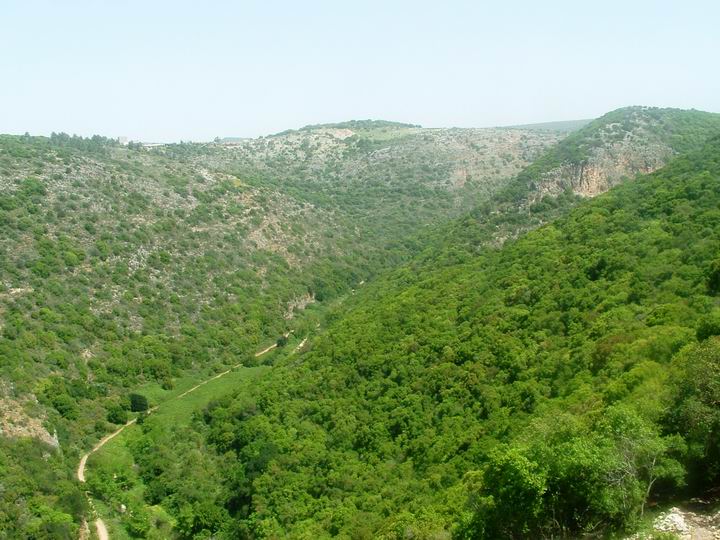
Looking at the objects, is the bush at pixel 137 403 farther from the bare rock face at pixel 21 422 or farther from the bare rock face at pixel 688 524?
the bare rock face at pixel 688 524

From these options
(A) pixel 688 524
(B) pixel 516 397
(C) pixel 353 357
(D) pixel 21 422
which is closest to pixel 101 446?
(D) pixel 21 422

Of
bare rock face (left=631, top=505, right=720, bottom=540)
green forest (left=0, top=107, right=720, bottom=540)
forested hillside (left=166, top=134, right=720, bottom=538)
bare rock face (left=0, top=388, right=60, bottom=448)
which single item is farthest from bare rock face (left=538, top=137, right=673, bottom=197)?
bare rock face (left=631, top=505, right=720, bottom=540)

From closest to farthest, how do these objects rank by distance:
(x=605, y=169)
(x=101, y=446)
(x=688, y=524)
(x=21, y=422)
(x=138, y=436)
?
1. (x=688, y=524)
2. (x=21, y=422)
3. (x=101, y=446)
4. (x=138, y=436)
5. (x=605, y=169)

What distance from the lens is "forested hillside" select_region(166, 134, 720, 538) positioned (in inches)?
725

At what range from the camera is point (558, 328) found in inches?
1571

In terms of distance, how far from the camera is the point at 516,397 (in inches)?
1380

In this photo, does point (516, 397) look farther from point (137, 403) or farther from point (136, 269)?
point (136, 269)

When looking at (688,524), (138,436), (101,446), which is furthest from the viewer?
(138,436)

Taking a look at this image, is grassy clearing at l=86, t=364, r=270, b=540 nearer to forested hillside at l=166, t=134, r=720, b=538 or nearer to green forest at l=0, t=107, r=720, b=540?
green forest at l=0, t=107, r=720, b=540

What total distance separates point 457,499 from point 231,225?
2492 inches

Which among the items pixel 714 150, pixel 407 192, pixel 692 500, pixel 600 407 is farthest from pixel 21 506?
pixel 407 192

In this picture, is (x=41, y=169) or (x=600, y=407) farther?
(x=41, y=169)

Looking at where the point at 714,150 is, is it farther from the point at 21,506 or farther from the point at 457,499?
the point at 21,506

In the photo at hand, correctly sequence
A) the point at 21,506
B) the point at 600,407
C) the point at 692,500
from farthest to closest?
1. the point at 21,506
2. the point at 600,407
3. the point at 692,500
